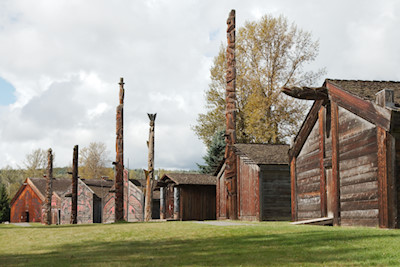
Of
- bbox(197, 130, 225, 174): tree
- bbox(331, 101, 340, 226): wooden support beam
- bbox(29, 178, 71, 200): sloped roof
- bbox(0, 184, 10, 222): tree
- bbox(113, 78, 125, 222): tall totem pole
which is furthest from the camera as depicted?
bbox(0, 184, 10, 222): tree

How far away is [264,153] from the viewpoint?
26.9m

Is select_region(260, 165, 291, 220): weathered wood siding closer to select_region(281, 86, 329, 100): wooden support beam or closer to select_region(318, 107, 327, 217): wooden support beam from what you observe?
select_region(318, 107, 327, 217): wooden support beam

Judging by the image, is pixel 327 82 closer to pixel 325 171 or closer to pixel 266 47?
pixel 325 171

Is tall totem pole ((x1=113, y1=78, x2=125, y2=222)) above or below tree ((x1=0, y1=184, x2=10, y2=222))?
above

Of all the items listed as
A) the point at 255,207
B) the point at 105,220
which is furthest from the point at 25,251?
the point at 105,220

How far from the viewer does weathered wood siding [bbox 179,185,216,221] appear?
120 ft

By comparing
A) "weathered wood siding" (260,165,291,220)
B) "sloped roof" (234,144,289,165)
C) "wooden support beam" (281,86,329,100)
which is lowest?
"weathered wood siding" (260,165,291,220)

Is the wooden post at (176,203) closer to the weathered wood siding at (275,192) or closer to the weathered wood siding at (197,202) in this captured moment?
the weathered wood siding at (197,202)

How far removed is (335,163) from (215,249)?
27.6 ft

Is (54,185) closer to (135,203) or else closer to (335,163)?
(135,203)

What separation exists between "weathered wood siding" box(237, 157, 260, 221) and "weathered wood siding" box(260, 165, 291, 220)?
345mm

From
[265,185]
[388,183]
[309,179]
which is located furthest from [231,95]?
[388,183]

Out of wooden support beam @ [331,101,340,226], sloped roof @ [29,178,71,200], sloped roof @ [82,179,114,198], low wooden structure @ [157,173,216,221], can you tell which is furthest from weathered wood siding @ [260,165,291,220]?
sloped roof @ [29,178,71,200]

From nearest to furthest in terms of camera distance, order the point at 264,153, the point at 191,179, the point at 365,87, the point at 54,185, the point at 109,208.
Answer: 1. the point at 365,87
2. the point at 264,153
3. the point at 191,179
4. the point at 109,208
5. the point at 54,185
